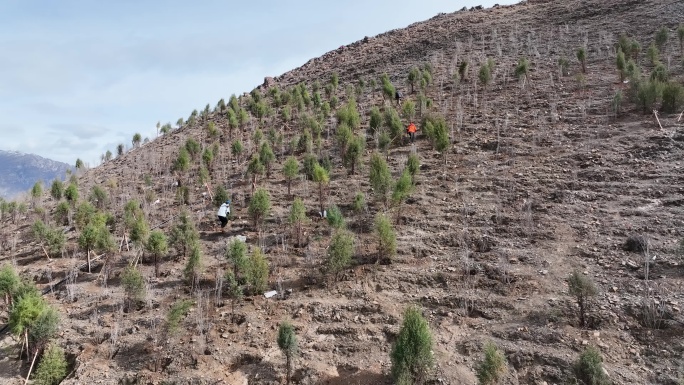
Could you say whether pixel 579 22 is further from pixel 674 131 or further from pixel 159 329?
pixel 159 329

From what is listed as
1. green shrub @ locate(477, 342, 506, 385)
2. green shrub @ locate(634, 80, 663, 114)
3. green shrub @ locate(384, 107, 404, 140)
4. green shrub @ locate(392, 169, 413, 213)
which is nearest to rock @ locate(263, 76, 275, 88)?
green shrub @ locate(384, 107, 404, 140)

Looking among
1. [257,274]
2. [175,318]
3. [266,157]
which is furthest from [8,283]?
[266,157]

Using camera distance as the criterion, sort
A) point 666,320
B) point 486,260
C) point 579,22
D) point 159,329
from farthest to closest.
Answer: point 579,22
point 486,260
point 159,329
point 666,320

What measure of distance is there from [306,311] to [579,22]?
874 inches

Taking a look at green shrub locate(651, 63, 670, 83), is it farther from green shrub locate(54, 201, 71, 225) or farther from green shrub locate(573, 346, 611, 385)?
green shrub locate(54, 201, 71, 225)

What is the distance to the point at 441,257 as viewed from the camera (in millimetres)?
7633

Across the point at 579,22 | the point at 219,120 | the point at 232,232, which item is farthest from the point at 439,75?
the point at 232,232

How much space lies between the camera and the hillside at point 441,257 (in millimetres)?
5711

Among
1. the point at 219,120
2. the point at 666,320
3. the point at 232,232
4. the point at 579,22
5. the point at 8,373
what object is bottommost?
the point at 666,320

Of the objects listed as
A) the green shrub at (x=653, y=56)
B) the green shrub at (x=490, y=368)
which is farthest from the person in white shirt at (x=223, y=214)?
the green shrub at (x=653, y=56)

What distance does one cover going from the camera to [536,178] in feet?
30.7

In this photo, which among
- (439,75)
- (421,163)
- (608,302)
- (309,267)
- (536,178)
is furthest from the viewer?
(439,75)

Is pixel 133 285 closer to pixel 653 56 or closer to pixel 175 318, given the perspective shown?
pixel 175 318

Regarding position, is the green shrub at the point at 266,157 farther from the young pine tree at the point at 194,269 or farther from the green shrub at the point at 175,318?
the green shrub at the point at 175,318
